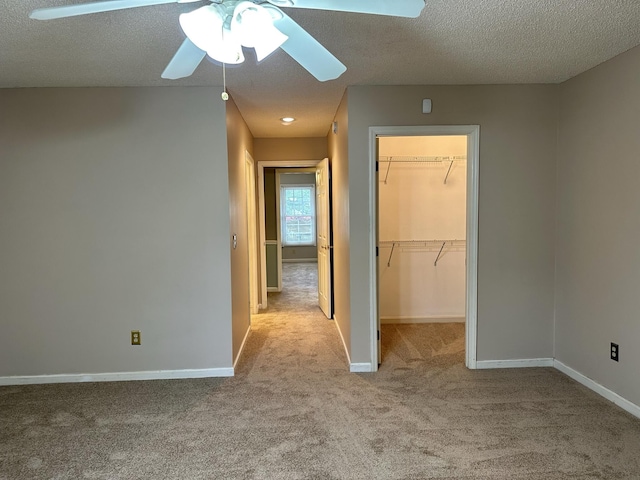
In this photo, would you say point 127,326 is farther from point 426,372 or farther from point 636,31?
point 636,31

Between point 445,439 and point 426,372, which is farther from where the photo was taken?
point 426,372

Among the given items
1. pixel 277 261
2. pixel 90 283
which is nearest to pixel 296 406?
pixel 90 283

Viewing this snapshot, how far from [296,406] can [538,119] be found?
9.30 ft

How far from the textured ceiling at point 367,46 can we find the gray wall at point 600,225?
0.84ft

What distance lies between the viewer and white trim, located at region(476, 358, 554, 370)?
3109 millimetres

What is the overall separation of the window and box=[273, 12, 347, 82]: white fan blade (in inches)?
326

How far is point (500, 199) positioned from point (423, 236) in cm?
147

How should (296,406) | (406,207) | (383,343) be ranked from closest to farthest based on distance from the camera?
(296,406), (383,343), (406,207)

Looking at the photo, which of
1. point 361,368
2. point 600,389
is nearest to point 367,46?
point 361,368

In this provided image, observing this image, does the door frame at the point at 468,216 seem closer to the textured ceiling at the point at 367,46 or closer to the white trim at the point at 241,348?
the textured ceiling at the point at 367,46

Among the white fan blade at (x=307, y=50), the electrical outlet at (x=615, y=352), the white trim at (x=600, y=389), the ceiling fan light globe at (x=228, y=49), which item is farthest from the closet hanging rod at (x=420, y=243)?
the ceiling fan light globe at (x=228, y=49)

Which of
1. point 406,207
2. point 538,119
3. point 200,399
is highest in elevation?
point 538,119

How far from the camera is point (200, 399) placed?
8.72 ft

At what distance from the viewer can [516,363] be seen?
312cm
